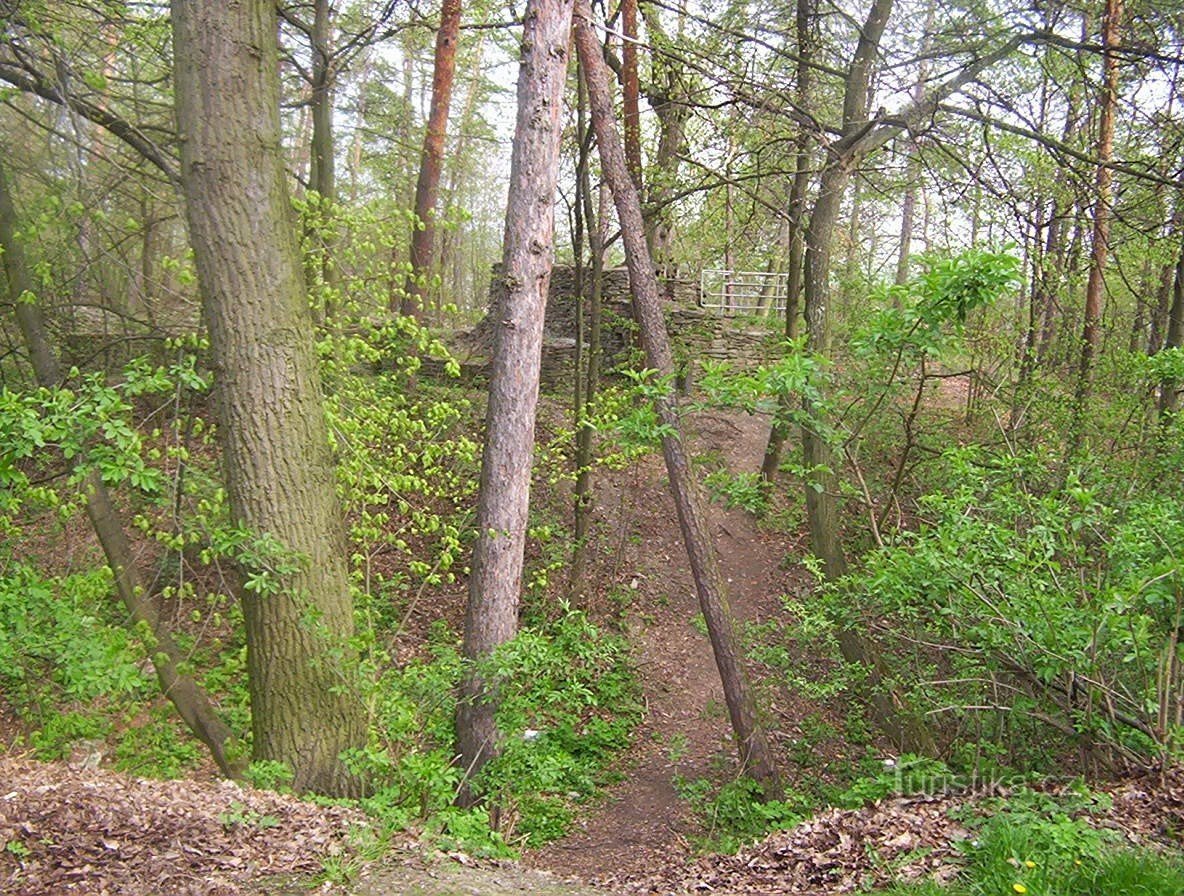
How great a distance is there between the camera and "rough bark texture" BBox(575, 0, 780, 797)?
24.3ft

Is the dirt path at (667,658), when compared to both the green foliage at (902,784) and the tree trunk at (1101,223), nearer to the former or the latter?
the green foliage at (902,784)

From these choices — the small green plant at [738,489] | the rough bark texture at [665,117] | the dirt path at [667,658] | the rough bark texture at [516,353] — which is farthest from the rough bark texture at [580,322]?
the rough bark texture at [516,353]

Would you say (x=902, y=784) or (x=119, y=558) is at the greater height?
(x=119, y=558)

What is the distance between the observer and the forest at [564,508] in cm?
415

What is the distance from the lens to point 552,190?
246 inches

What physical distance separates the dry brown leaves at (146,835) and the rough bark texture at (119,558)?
1433mm

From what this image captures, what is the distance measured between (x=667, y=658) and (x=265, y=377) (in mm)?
7408

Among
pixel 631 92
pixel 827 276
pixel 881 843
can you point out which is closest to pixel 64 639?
pixel 881 843

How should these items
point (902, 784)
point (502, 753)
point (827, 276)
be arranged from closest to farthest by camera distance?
1. point (902, 784)
2. point (502, 753)
3. point (827, 276)

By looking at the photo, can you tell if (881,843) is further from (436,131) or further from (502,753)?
(436,131)

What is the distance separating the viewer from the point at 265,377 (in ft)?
15.7

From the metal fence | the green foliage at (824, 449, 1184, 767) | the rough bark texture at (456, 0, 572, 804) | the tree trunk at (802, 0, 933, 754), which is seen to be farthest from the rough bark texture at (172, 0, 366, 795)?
the metal fence

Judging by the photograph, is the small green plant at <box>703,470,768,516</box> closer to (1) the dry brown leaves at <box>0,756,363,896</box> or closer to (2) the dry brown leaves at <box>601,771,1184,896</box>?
(2) the dry brown leaves at <box>601,771,1184,896</box>

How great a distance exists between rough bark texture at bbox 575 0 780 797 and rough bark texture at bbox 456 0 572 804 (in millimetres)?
1201
